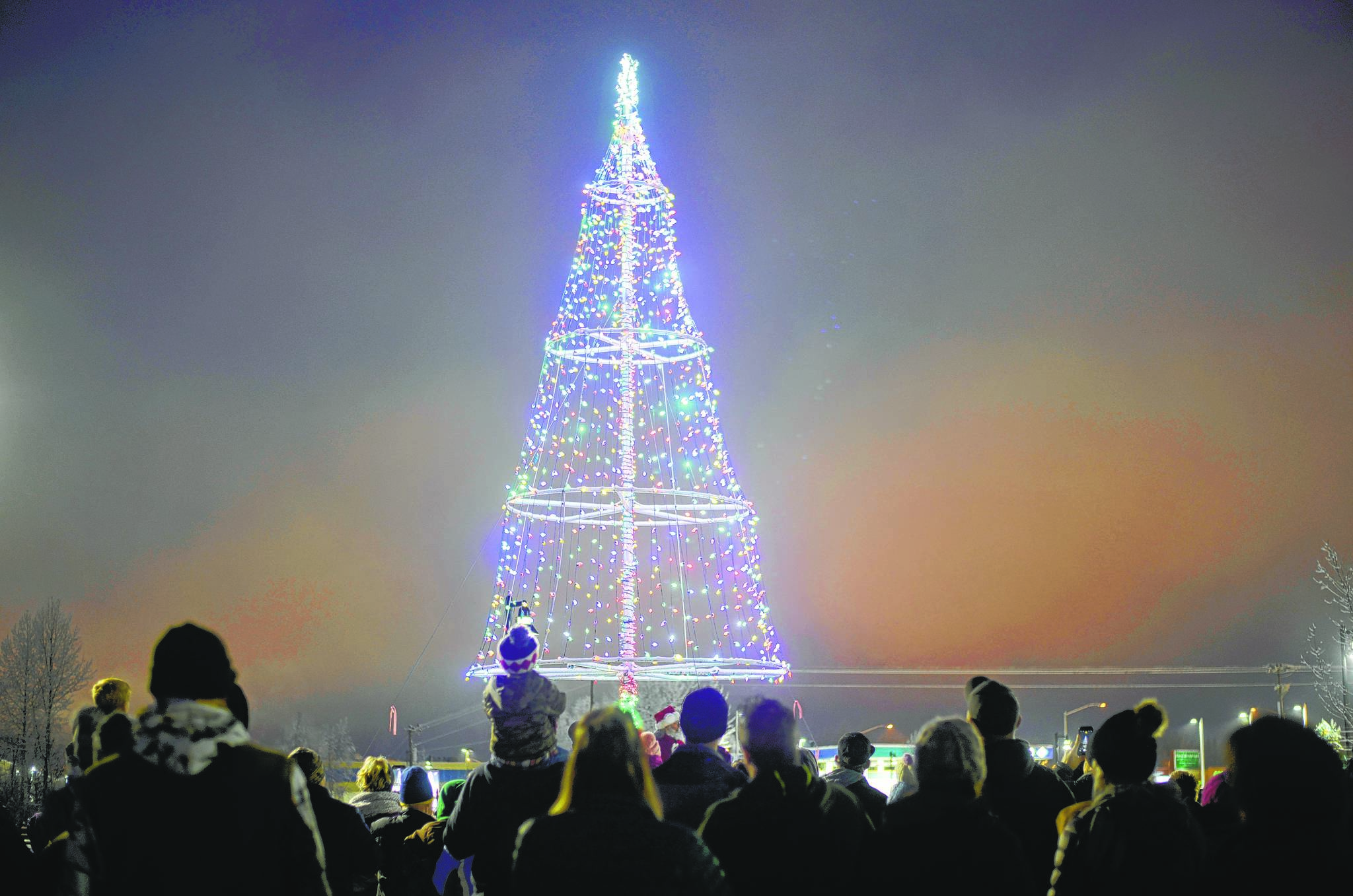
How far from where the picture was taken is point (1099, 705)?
142 feet

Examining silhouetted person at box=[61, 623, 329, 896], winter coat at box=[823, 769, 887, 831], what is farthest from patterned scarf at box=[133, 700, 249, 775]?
winter coat at box=[823, 769, 887, 831]

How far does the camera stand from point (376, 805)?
8.89 m

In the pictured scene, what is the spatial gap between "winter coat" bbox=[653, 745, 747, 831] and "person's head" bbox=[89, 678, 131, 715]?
3209 mm

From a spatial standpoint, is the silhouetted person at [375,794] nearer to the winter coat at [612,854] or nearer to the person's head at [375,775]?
the person's head at [375,775]

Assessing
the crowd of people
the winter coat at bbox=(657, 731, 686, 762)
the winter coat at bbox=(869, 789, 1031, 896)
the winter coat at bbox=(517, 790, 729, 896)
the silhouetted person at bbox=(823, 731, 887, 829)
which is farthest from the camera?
the winter coat at bbox=(657, 731, 686, 762)

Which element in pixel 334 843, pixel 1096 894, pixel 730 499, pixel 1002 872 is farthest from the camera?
pixel 730 499

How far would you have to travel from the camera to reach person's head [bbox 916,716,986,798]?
17.1 ft

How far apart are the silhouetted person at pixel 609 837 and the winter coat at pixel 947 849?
44.6 inches

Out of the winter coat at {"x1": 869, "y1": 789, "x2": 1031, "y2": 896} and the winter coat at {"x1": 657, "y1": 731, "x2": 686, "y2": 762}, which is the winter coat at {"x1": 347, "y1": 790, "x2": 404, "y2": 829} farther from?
the winter coat at {"x1": 869, "y1": 789, "x2": 1031, "y2": 896}

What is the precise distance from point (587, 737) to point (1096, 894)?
2.86 m

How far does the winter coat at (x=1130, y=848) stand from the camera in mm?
5637

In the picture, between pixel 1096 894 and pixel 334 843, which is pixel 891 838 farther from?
pixel 334 843

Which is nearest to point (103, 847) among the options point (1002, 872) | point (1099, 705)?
point (1002, 872)

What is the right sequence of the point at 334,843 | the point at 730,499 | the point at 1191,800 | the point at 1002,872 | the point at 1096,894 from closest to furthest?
the point at 1002,872 → the point at 1096,894 → the point at 334,843 → the point at 1191,800 → the point at 730,499
